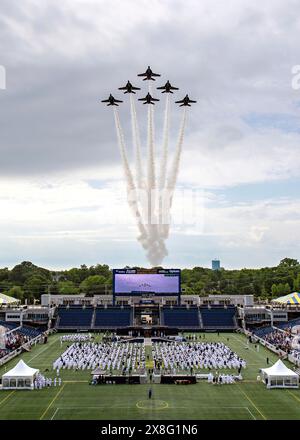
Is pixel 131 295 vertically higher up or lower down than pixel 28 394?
higher up

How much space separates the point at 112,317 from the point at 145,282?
25.7 feet

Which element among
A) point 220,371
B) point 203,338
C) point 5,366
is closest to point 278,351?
point 220,371

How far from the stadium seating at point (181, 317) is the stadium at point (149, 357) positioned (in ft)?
0.53

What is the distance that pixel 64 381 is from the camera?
1731 inches

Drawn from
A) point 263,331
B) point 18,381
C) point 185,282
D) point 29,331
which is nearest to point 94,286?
point 185,282

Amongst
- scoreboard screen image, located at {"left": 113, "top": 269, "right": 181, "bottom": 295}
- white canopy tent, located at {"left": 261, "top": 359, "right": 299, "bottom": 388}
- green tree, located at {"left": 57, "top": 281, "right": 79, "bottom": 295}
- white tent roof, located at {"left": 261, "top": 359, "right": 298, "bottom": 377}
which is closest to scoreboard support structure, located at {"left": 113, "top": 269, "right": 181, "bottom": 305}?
scoreboard screen image, located at {"left": 113, "top": 269, "right": 181, "bottom": 295}

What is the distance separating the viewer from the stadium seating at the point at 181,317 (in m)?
82.5

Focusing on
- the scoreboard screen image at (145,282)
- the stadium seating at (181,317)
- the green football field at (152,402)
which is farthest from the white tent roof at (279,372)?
the scoreboard screen image at (145,282)

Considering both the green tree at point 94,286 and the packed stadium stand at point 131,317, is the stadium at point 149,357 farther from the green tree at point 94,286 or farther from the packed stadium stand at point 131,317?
the green tree at point 94,286

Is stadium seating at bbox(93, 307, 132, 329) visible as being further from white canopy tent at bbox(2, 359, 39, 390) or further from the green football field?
white canopy tent at bbox(2, 359, 39, 390)

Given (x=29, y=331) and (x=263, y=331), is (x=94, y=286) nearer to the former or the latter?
(x=29, y=331)

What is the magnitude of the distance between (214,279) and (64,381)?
142 m
